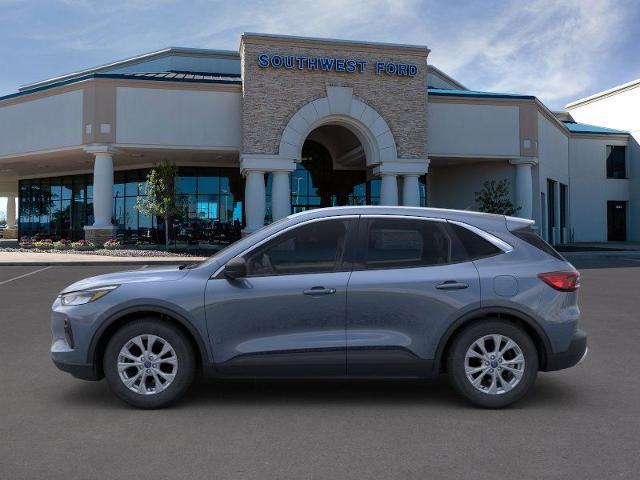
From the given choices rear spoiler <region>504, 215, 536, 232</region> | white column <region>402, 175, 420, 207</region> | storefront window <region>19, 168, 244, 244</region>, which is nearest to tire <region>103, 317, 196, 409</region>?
rear spoiler <region>504, 215, 536, 232</region>

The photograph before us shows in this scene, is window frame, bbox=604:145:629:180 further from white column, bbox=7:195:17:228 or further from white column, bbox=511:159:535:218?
white column, bbox=7:195:17:228

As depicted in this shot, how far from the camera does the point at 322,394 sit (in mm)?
5383

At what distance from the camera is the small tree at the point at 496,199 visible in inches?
1174

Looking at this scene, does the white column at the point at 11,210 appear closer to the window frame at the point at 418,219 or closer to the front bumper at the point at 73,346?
the front bumper at the point at 73,346

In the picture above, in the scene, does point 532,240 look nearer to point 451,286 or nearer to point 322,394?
point 451,286

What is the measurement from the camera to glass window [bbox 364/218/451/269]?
5000mm

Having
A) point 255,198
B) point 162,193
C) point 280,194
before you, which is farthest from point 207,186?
point 280,194

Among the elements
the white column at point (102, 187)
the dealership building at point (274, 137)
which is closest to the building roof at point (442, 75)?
the dealership building at point (274, 137)

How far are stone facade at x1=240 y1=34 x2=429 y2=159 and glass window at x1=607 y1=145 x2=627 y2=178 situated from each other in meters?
20.6

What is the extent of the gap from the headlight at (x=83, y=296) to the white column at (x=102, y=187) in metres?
24.1

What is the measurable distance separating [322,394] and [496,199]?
2682 cm

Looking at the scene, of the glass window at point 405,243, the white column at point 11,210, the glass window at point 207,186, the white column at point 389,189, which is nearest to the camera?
the glass window at point 405,243

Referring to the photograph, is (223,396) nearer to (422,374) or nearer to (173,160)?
(422,374)

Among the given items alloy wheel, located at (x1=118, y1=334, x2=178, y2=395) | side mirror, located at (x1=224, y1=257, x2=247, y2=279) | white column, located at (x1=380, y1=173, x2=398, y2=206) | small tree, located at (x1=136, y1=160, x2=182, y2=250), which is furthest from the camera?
white column, located at (x1=380, y1=173, x2=398, y2=206)
